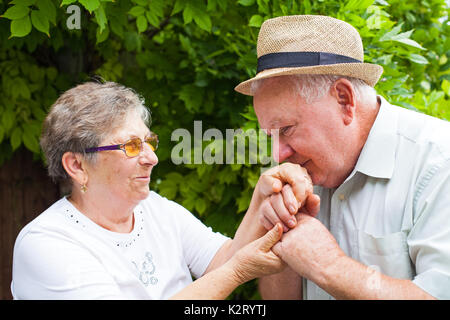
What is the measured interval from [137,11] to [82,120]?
85cm

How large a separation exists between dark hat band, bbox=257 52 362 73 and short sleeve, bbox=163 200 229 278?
2.88ft

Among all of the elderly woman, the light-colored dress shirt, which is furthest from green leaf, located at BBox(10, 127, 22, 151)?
the light-colored dress shirt

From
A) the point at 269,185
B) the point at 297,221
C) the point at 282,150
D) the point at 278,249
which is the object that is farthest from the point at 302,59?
the point at 278,249

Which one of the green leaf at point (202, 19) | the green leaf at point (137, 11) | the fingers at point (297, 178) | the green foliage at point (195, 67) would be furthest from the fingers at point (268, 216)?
the green leaf at point (137, 11)

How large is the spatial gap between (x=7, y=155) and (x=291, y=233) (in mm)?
2336

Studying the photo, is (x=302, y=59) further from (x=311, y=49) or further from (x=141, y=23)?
(x=141, y=23)

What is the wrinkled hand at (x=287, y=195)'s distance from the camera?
180 cm

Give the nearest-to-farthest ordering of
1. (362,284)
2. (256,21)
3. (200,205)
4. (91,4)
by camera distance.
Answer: (362,284)
(91,4)
(256,21)
(200,205)

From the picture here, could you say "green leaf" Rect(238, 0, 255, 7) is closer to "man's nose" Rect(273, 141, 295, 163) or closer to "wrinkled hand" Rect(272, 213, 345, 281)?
"man's nose" Rect(273, 141, 295, 163)

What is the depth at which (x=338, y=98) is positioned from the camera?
5.95 feet

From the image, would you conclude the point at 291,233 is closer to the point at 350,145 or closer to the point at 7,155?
the point at 350,145

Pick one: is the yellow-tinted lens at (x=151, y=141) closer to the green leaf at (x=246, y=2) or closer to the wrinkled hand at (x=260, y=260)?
the wrinkled hand at (x=260, y=260)

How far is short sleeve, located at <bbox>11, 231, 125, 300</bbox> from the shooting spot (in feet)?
5.53

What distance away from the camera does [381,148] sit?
71.8 inches
